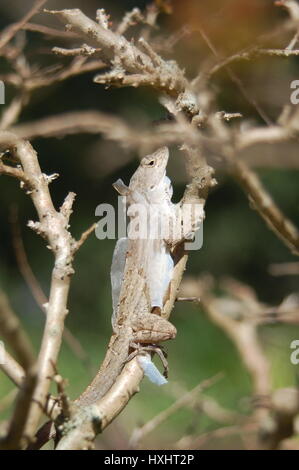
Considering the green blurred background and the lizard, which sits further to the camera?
the green blurred background

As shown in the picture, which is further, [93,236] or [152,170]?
[93,236]

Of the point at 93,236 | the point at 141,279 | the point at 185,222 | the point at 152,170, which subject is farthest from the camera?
the point at 93,236

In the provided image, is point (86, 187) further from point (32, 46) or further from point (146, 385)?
point (146, 385)

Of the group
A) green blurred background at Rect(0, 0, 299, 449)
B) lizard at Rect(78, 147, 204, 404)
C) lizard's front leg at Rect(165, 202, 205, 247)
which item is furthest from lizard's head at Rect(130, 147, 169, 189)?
green blurred background at Rect(0, 0, 299, 449)
